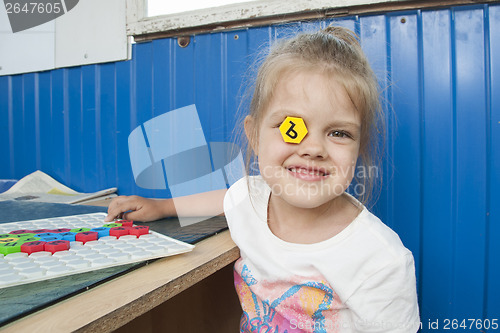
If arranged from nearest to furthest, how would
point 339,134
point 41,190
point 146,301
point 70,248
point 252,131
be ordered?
point 146,301 < point 70,248 < point 339,134 < point 252,131 < point 41,190

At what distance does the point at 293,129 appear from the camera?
2.05 feet

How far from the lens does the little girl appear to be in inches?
23.3

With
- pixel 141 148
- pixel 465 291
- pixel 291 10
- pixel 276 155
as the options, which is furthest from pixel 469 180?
pixel 141 148

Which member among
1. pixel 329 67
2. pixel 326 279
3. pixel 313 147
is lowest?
pixel 326 279

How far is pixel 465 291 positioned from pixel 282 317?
0.52 metres

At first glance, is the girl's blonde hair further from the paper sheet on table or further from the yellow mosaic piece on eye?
the paper sheet on table

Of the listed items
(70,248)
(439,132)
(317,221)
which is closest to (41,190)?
(70,248)

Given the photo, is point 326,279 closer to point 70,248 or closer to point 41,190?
point 70,248

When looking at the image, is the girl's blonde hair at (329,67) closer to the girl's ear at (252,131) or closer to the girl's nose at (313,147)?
the girl's ear at (252,131)

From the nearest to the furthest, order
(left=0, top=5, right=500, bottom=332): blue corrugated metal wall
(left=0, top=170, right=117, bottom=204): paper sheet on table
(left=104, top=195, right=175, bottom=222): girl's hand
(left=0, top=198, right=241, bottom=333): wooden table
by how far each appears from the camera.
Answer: (left=0, top=198, right=241, bottom=333): wooden table < (left=104, top=195, right=175, bottom=222): girl's hand < (left=0, top=5, right=500, bottom=332): blue corrugated metal wall < (left=0, top=170, right=117, bottom=204): paper sheet on table

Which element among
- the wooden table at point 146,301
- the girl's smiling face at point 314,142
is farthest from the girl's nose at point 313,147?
the wooden table at point 146,301

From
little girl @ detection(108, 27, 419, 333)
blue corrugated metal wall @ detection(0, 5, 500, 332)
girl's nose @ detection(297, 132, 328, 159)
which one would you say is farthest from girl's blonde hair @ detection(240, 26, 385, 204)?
blue corrugated metal wall @ detection(0, 5, 500, 332)

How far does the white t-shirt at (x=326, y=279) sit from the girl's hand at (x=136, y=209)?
0.16 meters

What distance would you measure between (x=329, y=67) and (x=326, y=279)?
0.37m
